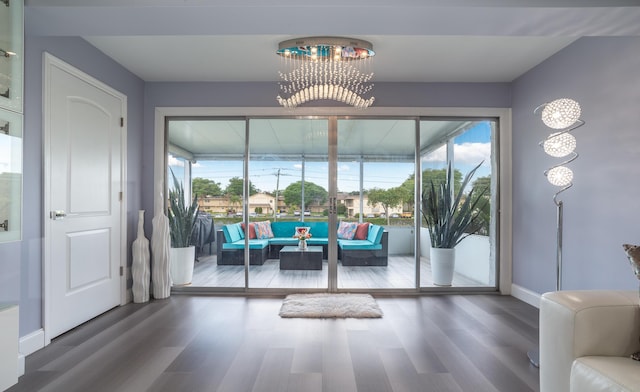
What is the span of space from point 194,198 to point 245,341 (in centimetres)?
225

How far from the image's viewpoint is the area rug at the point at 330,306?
11.9 feet

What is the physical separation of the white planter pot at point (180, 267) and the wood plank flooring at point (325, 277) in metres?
0.10

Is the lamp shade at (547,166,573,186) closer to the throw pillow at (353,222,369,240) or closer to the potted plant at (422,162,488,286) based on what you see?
the potted plant at (422,162,488,286)

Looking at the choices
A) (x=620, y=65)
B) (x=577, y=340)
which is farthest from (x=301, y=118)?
(x=577, y=340)

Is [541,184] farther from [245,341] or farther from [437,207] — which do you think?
[245,341]

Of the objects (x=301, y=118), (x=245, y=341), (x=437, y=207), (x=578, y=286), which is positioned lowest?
(x=245, y=341)

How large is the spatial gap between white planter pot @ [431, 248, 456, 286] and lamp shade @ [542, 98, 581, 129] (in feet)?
7.23

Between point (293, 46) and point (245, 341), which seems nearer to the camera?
point (245, 341)

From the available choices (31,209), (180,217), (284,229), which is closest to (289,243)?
(284,229)

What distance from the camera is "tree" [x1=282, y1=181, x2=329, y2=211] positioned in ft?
15.2

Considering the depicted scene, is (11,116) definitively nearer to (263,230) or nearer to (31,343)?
(31,343)

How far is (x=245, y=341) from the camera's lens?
2.97m

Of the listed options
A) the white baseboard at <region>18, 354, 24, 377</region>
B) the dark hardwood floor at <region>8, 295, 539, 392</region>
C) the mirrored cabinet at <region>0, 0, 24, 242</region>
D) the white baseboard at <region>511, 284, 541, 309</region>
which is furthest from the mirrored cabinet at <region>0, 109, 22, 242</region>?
the white baseboard at <region>511, 284, 541, 309</region>

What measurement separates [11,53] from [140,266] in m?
2.55
